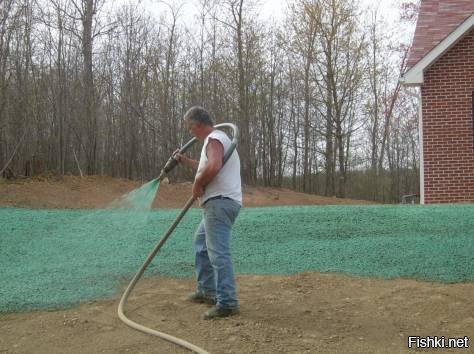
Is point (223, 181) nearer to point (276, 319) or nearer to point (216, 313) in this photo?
point (216, 313)

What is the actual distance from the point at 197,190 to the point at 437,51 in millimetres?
8129

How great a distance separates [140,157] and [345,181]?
39.7ft

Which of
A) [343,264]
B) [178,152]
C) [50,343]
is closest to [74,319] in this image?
[50,343]

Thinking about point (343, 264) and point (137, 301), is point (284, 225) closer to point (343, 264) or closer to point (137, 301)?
point (343, 264)

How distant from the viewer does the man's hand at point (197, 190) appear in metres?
3.95

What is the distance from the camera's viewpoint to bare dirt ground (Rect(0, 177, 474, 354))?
3.51 metres

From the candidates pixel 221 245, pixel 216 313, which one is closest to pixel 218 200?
pixel 221 245

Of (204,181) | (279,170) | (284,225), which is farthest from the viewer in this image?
(279,170)

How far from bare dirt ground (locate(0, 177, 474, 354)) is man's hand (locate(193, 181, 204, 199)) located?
1.00m

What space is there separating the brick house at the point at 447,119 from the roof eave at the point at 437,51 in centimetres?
2

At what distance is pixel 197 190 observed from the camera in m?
3.98

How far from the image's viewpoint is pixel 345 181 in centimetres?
2644

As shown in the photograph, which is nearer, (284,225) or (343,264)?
(343,264)

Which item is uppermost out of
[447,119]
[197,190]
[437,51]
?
[437,51]
